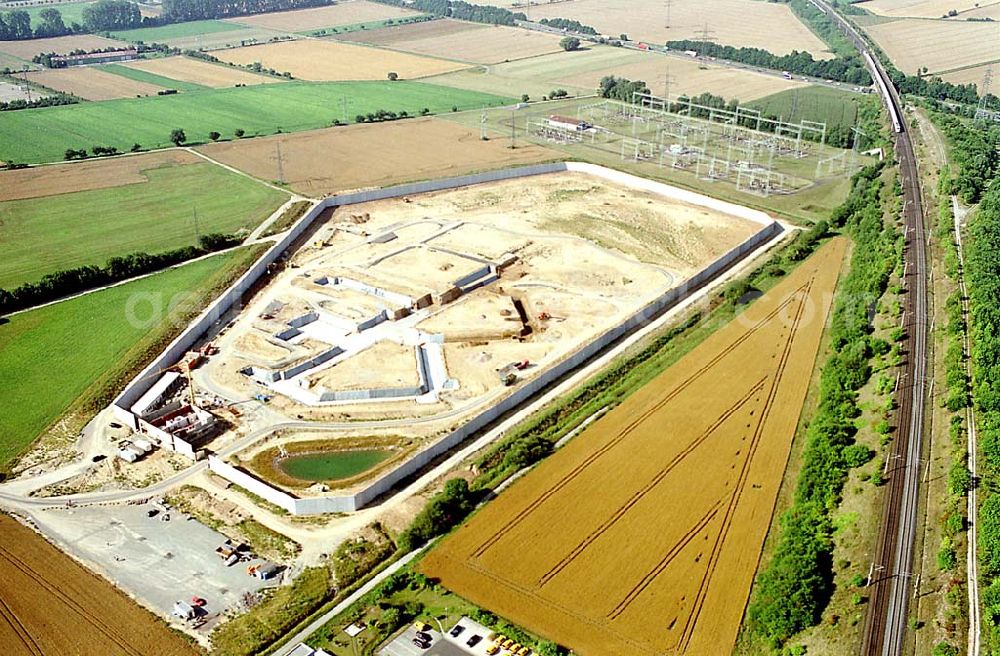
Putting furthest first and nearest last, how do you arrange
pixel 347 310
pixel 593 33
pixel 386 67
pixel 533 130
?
pixel 593 33, pixel 386 67, pixel 533 130, pixel 347 310

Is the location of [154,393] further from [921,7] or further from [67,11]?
→ [921,7]

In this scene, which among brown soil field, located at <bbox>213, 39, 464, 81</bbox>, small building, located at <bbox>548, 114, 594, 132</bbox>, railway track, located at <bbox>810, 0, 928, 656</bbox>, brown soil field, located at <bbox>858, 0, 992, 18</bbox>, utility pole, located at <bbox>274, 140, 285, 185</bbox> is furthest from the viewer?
brown soil field, located at <bbox>858, 0, 992, 18</bbox>

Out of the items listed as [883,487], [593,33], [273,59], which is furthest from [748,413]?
[593,33]

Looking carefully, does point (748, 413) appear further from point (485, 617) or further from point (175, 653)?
point (175, 653)

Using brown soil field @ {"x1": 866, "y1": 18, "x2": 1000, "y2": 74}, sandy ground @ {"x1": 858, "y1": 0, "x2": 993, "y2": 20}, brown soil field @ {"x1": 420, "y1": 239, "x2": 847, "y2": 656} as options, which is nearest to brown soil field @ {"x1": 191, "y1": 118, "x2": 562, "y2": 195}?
brown soil field @ {"x1": 420, "y1": 239, "x2": 847, "y2": 656}

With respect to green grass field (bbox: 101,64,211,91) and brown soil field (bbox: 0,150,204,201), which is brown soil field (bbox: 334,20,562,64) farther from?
brown soil field (bbox: 0,150,204,201)
